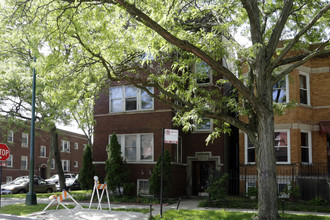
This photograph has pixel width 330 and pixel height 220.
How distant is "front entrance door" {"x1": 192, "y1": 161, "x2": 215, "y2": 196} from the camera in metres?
21.4

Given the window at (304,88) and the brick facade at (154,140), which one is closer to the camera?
the window at (304,88)

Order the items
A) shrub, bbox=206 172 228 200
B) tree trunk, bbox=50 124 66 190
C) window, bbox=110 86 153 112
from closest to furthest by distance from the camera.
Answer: shrub, bbox=206 172 228 200 < window, bbox=110 86 153 112 < tree trunk, bbox=50 124 66 190

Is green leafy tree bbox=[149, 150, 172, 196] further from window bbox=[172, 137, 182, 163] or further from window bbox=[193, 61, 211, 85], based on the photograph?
window bbox=[193, 61, 211, 85]

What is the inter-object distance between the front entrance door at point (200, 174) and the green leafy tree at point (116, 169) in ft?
15.0

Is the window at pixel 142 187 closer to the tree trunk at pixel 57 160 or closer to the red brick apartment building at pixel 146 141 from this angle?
the red brick apartment building at pixel 146 141

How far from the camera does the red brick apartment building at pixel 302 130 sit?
1731 centimetres

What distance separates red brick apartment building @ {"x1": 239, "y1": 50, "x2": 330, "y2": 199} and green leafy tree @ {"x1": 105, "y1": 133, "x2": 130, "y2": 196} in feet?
20.9

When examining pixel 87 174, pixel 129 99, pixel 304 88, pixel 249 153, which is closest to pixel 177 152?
pixel 249 153

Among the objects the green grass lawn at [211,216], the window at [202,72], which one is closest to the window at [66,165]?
the window at [202,72]

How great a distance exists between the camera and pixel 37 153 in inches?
1758

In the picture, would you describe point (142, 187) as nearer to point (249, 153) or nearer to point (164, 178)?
point (164, 178)

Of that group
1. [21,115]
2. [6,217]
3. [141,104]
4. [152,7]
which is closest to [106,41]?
[152,7]

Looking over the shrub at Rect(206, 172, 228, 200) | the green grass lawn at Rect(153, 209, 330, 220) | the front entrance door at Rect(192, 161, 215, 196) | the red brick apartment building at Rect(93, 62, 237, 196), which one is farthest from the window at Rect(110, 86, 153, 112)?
the green grass lawn at Rect(153, 209, 330, 220)

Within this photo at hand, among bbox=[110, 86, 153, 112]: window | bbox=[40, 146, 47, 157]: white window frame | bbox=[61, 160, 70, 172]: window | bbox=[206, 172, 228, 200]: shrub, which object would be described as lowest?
bbox=[61, 160, 70, 172]: window
